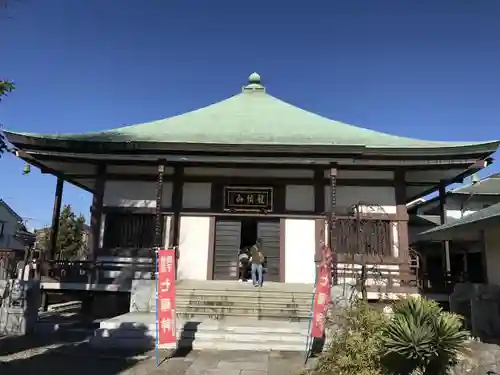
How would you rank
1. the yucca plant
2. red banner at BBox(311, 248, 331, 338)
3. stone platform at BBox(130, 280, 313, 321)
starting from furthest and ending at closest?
stone platform at BBox(130, 280, 313, 321) → red banner at BBox(311, 248, 331, 338) → the yucca plant

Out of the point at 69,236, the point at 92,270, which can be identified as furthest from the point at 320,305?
the point at 69,236

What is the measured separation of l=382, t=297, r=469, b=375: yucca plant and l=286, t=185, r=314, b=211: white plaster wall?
7460 millimetres

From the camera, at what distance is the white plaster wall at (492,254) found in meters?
8.80

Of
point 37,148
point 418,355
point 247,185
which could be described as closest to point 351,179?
point 247,185

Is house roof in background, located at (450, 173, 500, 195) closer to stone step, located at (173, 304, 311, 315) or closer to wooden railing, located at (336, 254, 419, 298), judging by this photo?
wooden railing, located at (336, 254, 419, 298)

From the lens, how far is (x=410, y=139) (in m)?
13.4

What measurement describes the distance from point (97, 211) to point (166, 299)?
21.9ft

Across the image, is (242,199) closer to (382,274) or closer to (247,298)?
(247,298)

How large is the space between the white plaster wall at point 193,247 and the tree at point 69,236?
1660 centimetres

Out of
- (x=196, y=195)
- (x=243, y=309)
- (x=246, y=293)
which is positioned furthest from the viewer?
(x=196, y=195)

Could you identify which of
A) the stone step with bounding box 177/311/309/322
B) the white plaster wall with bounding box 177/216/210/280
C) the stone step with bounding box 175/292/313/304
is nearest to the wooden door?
the white plaster wall with bounding box 177/216/210/280

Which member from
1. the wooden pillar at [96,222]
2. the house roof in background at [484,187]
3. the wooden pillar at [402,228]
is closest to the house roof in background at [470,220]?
the wooden pillar at [402,228]

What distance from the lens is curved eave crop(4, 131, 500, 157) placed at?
1152 centimetres

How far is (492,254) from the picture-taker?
29.6 ft
